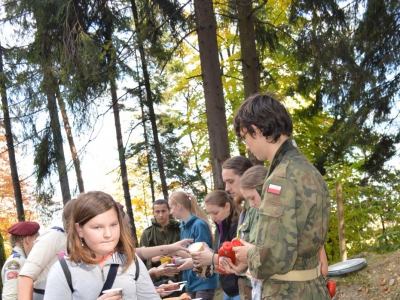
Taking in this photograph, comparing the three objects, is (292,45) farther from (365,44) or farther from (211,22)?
(211,22)

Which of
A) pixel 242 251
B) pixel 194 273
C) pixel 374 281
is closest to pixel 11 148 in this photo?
pixel 194 273

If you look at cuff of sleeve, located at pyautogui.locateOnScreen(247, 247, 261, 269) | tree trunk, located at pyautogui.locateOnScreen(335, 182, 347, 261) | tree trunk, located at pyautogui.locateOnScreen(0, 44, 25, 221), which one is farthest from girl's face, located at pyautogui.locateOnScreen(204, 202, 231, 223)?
tree trunk, located at pyautogui.locateOnScreen(0, 44, 25, 221)

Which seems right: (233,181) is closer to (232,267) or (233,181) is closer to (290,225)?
(232,267)

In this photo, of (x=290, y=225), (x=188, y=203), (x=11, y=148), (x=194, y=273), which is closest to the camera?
(x=290, y=225)

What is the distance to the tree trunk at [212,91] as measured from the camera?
774cm

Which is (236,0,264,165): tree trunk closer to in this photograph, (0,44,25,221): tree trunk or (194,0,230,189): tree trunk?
(194,0,230,189): tree trunk

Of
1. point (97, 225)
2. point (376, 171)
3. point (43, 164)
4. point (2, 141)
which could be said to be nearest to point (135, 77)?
point (43, 164)

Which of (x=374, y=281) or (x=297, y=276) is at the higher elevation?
(x=297, y=276)

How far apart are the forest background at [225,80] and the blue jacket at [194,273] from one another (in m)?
1.63

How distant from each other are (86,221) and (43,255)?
101cm

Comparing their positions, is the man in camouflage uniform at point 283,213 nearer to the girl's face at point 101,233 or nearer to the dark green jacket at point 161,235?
the girl's face at point 101,233

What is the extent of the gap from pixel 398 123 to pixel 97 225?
35.6 feet

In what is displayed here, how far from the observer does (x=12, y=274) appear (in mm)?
3859

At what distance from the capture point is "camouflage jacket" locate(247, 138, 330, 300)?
2.19 meters
